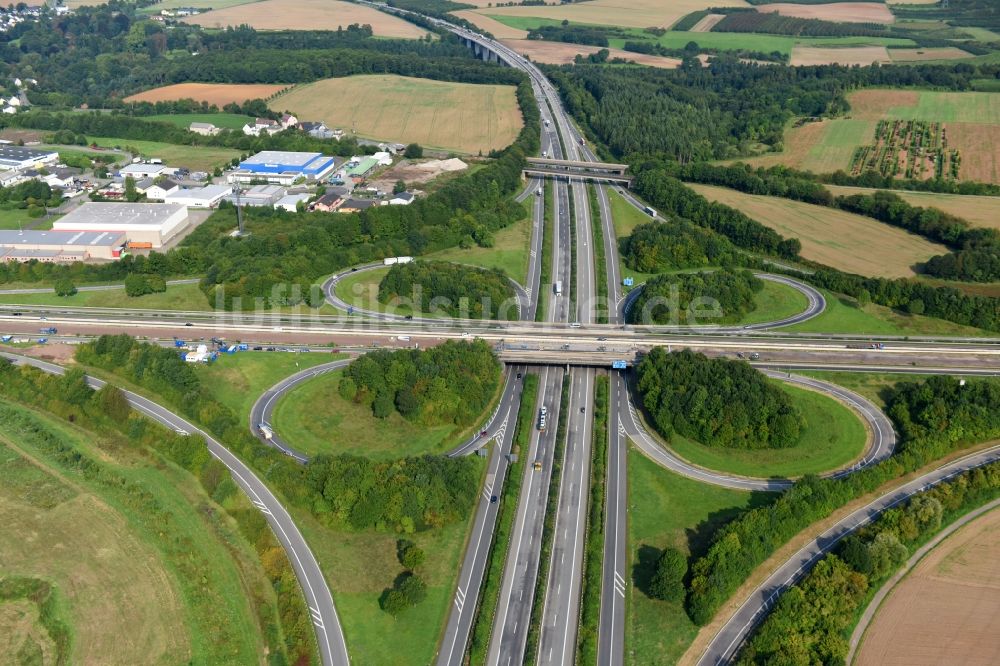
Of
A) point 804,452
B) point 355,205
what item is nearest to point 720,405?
point 804,452

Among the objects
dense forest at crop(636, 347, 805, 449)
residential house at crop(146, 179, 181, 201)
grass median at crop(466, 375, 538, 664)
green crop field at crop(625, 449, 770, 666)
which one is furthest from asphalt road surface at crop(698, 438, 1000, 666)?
residential house at crop(146, 179, 181, 201)

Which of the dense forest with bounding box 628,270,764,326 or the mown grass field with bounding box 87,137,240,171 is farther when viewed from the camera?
the mown grass field with bounding box 87,137,240,171

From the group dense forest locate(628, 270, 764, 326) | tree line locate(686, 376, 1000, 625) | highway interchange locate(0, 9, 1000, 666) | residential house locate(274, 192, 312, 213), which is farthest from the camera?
residential house locate(274, 192, 312, 213)

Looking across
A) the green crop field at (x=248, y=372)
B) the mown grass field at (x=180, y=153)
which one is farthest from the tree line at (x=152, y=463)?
the mown grass field at (x=180, y=153)

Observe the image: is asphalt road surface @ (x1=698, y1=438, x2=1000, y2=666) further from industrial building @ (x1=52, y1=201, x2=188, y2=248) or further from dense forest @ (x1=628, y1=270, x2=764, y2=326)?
industrial building @ (x1=52, y1=201, x2=188, y2=248)

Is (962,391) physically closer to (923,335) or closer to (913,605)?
(923,335)

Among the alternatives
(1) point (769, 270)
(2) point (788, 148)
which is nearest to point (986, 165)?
(2) point (788, 148)

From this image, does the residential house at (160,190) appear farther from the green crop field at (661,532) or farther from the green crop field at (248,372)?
the green crop field at (661,532)
